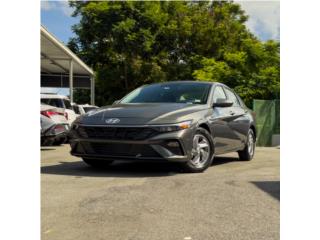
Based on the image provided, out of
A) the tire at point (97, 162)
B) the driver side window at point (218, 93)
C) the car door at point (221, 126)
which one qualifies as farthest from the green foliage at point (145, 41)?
the tire at point (97, 162)

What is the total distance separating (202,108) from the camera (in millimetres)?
7598

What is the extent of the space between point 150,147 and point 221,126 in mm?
1701

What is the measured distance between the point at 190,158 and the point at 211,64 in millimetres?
19378

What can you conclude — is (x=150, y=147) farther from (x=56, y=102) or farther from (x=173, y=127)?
(x=56, y=102)

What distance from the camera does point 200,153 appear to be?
24.1 ft

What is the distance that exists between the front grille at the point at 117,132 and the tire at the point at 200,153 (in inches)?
28.2

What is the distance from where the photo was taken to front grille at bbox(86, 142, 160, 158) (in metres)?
6.76

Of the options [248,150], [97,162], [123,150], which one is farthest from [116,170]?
[248,150]

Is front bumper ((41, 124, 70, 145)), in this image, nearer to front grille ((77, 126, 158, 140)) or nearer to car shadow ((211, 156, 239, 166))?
car shadow ((211, 156, 239, 166))

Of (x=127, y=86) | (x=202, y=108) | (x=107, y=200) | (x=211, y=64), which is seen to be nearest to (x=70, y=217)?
(x=107, y=200)

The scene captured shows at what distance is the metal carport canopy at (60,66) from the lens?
23.4 m

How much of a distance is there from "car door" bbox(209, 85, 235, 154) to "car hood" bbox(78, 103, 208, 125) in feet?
1.14
